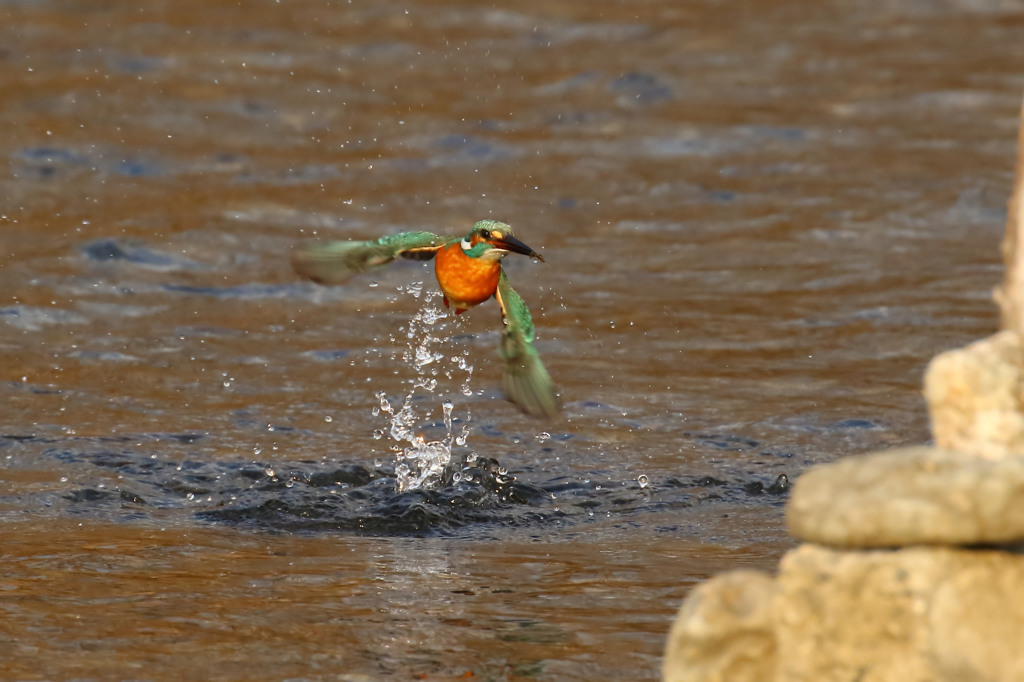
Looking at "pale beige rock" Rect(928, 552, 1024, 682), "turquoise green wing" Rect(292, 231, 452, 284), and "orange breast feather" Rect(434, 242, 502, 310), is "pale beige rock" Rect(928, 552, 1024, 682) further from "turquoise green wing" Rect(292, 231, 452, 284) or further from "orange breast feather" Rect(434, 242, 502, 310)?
"turquoise green wing" Rect(292, 231, 452, 284)

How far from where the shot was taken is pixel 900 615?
3.14 meters

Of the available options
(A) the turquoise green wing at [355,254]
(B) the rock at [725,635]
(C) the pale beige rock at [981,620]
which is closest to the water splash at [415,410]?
(A) the turquoise green wing at [355,254]

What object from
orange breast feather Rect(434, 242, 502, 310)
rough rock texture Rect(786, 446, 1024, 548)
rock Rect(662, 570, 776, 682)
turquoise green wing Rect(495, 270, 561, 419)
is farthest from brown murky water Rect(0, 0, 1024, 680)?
rough rock texture Rect(786, 446, 1024, 548)

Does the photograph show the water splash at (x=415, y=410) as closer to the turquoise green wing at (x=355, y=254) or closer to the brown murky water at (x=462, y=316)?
the brown murky water at (x=462, y=316)

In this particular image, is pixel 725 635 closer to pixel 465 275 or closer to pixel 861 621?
pixel 861 621

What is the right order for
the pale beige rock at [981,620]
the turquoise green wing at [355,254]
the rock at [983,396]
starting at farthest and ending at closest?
the turquoise green wing at [355,254], the rock at [983,396], the pale beige rock at [981,620]

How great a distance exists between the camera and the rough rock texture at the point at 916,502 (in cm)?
301

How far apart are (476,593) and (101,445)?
2672mm

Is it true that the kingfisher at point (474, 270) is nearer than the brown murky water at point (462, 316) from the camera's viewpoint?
No

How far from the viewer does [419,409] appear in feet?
26.1

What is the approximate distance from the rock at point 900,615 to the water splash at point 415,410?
10.4 ft

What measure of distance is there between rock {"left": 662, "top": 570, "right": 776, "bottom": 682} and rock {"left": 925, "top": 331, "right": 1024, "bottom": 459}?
1.74ft

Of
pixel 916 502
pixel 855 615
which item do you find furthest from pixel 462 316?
pixel 916 502

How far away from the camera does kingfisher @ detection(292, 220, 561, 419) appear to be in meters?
5.13
